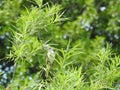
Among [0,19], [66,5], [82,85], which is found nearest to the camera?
[82,85]

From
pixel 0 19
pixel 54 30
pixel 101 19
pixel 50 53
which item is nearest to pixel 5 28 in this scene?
pixel 0 19

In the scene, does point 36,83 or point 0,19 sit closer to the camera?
point 36,83

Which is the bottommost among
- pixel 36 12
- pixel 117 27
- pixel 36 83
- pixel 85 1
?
pixel 117 27

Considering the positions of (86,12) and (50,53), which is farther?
(86,12)

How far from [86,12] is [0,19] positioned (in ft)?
3.55

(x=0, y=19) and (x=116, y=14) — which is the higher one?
(x=0, y=19)

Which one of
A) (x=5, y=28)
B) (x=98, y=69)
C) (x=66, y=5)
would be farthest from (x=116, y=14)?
(x=98, y=69)

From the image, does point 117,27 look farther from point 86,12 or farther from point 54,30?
point 54,30

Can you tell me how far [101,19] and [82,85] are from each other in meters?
4.20

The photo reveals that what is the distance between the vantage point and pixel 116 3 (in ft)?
19.3

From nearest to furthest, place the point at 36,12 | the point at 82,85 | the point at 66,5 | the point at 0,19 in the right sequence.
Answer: the point at 82,85, the point at 36,12, the point at 0,19, the point at 66,5

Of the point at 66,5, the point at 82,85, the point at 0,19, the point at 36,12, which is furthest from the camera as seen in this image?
the point at 66,5

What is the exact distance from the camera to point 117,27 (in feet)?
19.0

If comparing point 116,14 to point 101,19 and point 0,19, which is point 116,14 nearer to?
point 101,19
